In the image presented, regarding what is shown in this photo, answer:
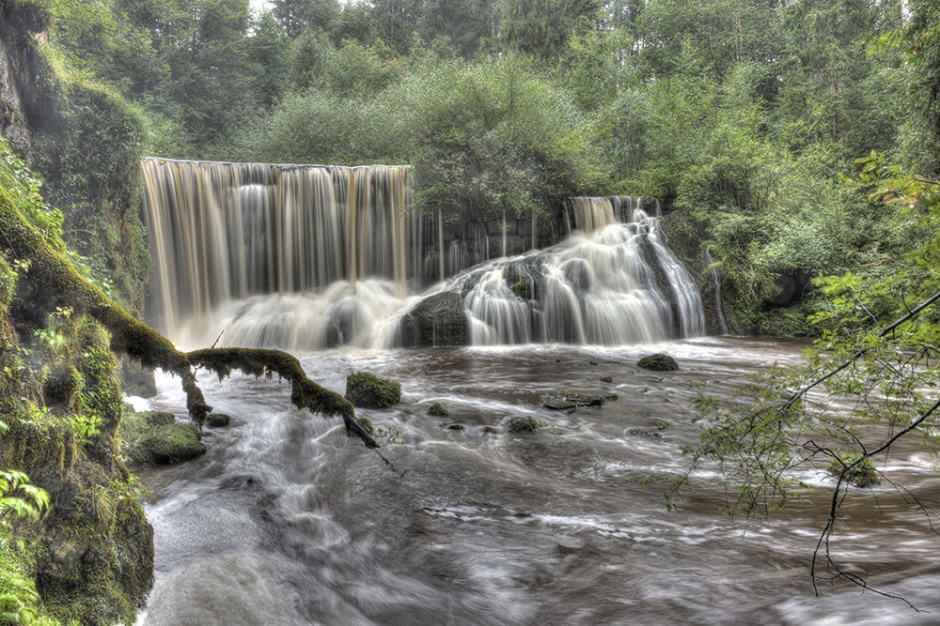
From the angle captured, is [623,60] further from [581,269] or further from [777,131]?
[581,269]

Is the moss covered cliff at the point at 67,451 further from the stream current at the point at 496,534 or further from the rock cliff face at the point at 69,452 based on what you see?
the stream current at the point at 496,534

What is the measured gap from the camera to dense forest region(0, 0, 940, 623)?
3.00m

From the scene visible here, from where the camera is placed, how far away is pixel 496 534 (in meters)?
5.00

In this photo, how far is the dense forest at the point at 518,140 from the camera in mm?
3000

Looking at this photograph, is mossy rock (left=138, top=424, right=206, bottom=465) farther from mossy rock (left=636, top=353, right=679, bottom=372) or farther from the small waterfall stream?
mossy rock (left=636, top=353, right=679, bottom=372)

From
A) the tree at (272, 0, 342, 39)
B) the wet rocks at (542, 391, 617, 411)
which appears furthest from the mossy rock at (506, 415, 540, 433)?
the tree at (272, 0, 342, 39)

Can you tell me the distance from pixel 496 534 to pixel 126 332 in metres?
3.70

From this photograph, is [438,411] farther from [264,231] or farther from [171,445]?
[264,231]

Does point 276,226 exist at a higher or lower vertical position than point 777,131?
lower

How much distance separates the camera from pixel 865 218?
52.7 feet

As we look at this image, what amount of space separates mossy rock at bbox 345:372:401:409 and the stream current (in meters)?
0.58

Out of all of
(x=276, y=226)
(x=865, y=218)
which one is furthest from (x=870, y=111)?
(x=276, y=226)

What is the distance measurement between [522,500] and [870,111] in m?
24.8

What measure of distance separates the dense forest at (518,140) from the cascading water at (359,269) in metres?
1.51
